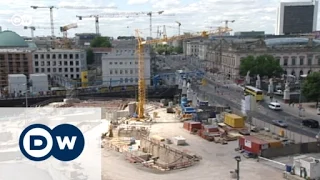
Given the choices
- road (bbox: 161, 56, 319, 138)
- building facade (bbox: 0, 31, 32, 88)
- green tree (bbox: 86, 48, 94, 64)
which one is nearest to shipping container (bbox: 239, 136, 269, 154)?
road (bbox: 161, 56, 319, 138)

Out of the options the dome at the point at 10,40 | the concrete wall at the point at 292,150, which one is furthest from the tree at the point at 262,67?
the dome at the point at 10,40

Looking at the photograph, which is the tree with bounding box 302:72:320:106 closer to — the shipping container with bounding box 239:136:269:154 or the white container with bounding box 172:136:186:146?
the shipping container with bounding box 239:136:269:154

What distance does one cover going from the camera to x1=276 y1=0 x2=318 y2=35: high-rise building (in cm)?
10119

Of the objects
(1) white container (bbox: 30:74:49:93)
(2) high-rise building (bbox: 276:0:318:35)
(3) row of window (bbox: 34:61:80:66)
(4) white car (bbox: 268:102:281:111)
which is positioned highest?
(2) high-rise building (bbox: 276:0:318:35)

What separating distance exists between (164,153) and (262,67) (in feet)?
91.4

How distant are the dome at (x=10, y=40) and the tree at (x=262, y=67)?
32550 millimetres

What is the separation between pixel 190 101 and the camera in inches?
1213

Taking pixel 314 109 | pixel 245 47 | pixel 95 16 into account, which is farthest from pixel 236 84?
pixel 95 16

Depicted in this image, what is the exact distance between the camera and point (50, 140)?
8844mm

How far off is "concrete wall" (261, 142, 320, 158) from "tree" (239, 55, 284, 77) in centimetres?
2600

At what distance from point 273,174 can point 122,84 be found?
96.2ft

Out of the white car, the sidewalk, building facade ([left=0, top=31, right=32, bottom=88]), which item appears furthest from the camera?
building facade ([left=0, top=31, right=32, bottom=88])

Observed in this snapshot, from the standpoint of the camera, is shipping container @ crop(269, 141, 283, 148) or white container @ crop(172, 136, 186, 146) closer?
shipping container @ crop(269, 141, 283, 148)

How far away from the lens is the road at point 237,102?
22.3m
